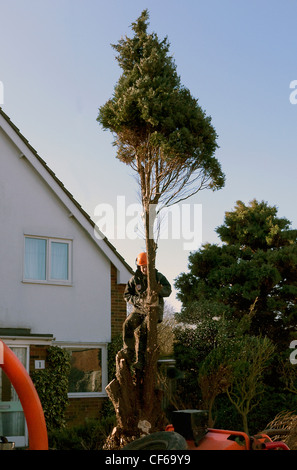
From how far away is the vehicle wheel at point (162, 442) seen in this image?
234 inches

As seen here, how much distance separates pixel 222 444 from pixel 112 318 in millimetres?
11367

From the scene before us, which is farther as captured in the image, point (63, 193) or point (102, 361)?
point (102, 361)

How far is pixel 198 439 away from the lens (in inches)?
254

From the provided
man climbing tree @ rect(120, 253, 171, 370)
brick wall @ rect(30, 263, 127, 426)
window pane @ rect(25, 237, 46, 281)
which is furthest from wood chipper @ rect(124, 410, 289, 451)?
window pane @ rect(25, 237, 46, 281)

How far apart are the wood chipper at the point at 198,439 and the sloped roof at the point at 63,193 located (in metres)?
11.0

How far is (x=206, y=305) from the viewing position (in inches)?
850

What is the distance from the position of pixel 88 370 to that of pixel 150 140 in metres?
9.24

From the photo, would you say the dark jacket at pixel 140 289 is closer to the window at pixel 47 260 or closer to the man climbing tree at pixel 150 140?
the man climbing tree at pixel 150 140

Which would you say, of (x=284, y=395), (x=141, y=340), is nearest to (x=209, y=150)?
(x=141, y=340)

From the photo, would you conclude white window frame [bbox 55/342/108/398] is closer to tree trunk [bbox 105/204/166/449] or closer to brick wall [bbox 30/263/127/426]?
brick wall [bbox 30/263/127/426]

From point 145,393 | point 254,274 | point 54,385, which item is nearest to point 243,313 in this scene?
point 254,274

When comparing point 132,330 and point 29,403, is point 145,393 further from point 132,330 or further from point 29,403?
point 29,403

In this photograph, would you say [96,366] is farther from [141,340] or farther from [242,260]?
[242,260]

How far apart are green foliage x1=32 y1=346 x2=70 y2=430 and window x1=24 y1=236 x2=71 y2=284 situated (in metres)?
2.06
